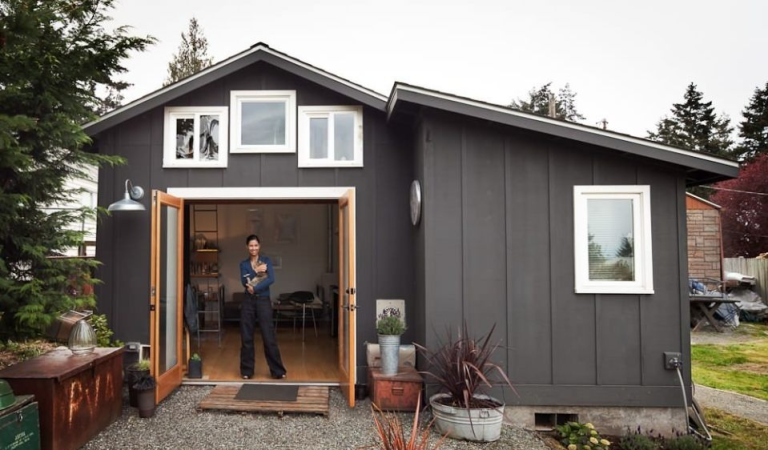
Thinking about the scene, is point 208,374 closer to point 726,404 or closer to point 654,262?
point 654,262

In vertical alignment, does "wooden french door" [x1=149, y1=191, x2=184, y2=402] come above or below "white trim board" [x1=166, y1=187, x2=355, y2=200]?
below

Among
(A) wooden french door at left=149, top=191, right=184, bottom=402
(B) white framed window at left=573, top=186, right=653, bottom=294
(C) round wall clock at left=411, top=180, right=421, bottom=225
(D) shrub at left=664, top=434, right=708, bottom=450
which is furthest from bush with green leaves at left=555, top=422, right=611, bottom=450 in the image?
(A) wooden french door at left=149, top=191, right=184, bottom=402

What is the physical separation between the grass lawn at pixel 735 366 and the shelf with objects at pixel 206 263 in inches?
319

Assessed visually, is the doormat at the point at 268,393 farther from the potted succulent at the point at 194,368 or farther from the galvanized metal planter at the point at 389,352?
the galvanized metal planter at the point at 389,352

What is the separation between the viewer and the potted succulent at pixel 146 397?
452cm

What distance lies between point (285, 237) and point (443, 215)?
6.77 meters

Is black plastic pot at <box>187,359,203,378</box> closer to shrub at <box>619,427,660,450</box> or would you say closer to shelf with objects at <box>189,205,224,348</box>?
shelf with objects at <box>189,205,224,348</box>

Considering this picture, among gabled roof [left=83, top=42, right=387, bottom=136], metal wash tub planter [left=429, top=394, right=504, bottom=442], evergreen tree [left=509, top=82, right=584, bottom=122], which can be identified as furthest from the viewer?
evergreen tree [left=509, top=82, right=584, bottom=122]

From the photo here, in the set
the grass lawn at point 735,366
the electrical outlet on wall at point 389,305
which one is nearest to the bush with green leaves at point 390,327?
the electrical outlet on wall at point 389,305

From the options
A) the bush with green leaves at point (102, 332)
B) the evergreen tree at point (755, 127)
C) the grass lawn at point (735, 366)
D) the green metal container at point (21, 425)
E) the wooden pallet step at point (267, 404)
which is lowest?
the grass lawn at point (735, 366)

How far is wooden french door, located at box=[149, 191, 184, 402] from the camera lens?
4.75 m

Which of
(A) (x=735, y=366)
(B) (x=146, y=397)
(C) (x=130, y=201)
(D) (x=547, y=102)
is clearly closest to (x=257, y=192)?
(C) (x=130, y=201)

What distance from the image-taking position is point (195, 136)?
562 cm

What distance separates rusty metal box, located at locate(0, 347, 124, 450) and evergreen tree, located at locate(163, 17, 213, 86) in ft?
50.7
